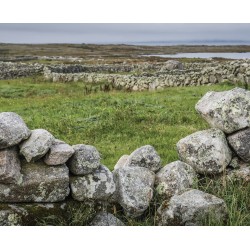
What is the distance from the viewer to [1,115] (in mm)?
6453

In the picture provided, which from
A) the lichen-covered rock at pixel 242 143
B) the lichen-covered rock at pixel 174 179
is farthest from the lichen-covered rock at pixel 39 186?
the lichen-covered rock at pixel 242 143

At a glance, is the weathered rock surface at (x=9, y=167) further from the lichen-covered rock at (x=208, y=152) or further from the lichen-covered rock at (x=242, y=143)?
the lichen-covered rock at (x=242, y=143)

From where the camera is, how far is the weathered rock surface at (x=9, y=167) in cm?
615

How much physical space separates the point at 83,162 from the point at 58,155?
1.55 ft

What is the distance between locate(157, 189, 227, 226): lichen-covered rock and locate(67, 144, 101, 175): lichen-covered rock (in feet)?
4.50

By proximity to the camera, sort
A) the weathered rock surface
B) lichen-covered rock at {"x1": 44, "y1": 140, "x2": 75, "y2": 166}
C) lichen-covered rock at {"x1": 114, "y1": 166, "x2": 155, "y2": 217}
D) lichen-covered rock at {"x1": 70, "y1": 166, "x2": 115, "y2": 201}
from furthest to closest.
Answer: lichen-covered rock at {"x1": 114, "y1": 166, "x2": 155, "y2": 217}, lichen-covered rock at {"x1": 70, "y1": 166, "x2": 115, "y2": 201}, lichen-covered rock at {"x1": 44, "y1": 140, "x2": 75, "y2": 166}, the weathered rock surface

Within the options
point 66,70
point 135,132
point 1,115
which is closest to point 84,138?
point 135,132

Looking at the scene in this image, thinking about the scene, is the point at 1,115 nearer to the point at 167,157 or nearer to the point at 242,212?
the point at 242,212

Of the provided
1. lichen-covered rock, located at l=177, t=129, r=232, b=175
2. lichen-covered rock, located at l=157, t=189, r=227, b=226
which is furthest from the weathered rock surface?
lichen-covered rock, located at l=177, t=129, r=232, b=175

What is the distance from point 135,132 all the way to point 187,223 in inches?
298

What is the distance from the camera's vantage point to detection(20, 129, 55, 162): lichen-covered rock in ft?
20.9

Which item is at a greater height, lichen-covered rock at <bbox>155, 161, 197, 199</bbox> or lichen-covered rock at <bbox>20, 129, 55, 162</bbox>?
lichen-covered rock at <bbox>20, 129, 55, 162</bbox>

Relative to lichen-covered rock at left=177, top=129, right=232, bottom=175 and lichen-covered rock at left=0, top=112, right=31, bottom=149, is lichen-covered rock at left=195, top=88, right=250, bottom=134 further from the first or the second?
lichen-covered rock at left=0, top=112, right=31, bottom=149

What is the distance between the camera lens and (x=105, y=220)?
262 inches
